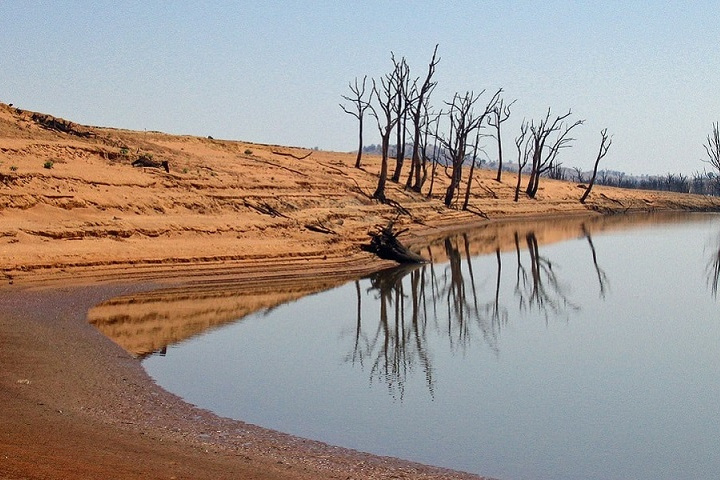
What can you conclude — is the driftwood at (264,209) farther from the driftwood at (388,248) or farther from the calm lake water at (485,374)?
the calm lake water at (485,374)

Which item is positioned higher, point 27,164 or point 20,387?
point 27,164

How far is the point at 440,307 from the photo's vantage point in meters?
20.3

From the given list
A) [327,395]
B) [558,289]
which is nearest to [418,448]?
[327,395]

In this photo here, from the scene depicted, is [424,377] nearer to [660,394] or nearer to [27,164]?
[660,394]

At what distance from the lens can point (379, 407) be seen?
11.0 meters

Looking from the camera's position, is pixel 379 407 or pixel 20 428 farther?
pixel 379 407

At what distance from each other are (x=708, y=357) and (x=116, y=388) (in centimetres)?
1016

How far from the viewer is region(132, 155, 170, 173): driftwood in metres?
29.8

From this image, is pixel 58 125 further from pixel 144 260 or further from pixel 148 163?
pixel 144 260

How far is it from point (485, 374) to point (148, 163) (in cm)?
1994

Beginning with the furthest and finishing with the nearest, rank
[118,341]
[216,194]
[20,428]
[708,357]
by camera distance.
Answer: [216,194], [708,357], [118,341], [20,428]

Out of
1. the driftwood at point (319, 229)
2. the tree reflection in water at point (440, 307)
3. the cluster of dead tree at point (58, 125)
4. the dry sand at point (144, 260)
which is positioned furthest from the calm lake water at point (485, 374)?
the cluster of dead tree at point (58, 125)

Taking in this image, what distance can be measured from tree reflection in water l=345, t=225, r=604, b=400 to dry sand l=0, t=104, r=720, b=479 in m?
1.98

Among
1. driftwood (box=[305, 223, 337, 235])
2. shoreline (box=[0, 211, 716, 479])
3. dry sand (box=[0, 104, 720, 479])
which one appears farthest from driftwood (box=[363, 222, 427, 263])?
shoreline (box=[0, 211, 716, 479])
